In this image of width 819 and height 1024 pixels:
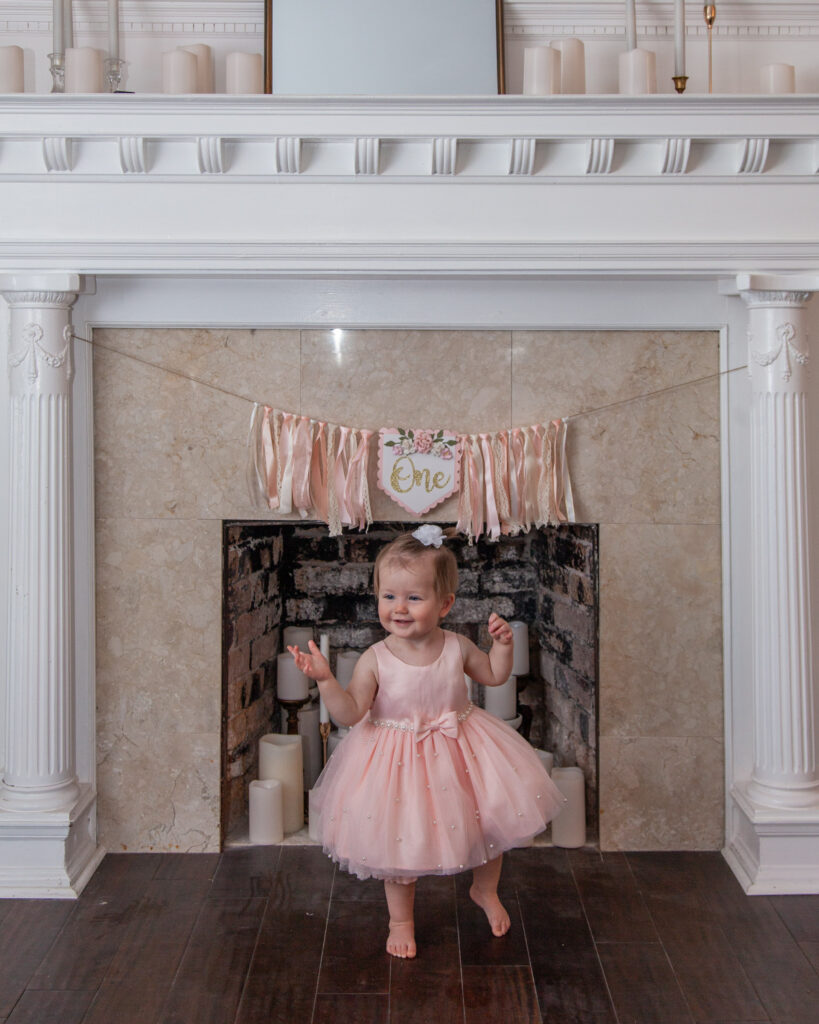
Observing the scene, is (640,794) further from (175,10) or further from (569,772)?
(175,10)

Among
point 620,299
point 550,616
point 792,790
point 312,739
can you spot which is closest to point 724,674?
point 792,790

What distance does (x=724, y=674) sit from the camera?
3.05 metres

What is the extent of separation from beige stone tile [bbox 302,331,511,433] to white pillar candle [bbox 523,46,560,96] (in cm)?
65

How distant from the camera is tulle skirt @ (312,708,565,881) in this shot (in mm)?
2373

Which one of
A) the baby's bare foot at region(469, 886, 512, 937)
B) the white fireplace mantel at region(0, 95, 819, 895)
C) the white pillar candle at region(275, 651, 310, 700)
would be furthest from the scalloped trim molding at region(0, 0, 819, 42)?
the baby's bare foot at region(469, 886, 512, 937)

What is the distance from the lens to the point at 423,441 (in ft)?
9.75

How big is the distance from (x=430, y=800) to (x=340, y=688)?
34 centimetres

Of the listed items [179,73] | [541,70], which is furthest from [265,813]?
[541,70]

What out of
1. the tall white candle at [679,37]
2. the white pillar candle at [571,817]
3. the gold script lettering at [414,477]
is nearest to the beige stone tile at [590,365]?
the gold script lettering at [414,477]

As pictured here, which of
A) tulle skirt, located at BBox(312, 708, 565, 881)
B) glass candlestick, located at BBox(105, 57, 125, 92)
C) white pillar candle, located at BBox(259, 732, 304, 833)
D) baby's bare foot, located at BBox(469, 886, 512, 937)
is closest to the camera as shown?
tulle skirt, located at BBox(312, 708, 565, 881)

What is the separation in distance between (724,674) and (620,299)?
1132 mm

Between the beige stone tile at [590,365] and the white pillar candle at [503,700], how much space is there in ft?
3.20

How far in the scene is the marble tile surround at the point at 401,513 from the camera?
300 cm

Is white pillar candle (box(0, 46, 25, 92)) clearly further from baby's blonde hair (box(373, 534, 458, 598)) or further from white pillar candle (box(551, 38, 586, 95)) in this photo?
baby's blonde hair (box(373, 534, 458, 598))
